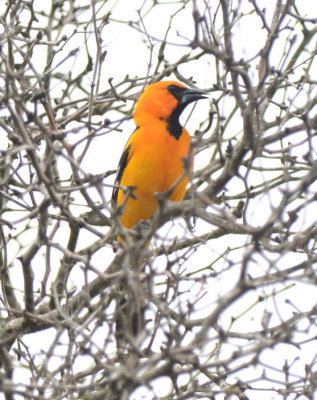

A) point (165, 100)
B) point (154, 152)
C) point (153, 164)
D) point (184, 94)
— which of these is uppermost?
point (184, 94)

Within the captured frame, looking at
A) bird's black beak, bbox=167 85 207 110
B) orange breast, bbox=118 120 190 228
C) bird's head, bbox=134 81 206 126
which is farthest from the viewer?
bird's black beak, bbox=167 85 207 110

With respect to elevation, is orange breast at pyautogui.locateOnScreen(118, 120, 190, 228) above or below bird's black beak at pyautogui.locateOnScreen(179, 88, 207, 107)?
below

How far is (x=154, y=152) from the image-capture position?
7746 millimetres

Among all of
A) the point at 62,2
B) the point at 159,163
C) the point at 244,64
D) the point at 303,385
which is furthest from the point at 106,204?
the point at 62,2

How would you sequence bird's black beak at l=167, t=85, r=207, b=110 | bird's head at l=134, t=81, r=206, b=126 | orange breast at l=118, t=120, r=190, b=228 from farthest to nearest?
1. bird's black beak at l=167, t=85, r=207, b=110
2. bird's head at l=134, t=81, r=206, b=126
3. orange breast at l=118, t=120, r=190, b=228

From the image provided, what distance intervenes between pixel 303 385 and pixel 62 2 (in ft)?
17.5

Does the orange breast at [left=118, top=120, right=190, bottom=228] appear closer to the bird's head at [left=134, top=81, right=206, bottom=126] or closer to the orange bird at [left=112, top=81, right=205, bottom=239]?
the orange bird at [left=112, top=81, right=205, bottom=239]

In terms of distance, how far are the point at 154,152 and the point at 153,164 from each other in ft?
0.42

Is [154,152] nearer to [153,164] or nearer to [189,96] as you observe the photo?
[153,164]

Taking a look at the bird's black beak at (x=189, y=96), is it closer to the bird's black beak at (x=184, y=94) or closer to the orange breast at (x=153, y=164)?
the bird's black beak at (x=184, y=94)

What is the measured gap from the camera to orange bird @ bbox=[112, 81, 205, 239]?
770cm

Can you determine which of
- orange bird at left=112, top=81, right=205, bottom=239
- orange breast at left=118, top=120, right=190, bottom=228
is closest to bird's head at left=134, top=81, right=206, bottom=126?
orange bird at left=112, top=81, right=205, bottom=239

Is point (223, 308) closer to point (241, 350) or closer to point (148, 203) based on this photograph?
point (241, 350)

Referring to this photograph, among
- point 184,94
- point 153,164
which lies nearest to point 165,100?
point 184,94
